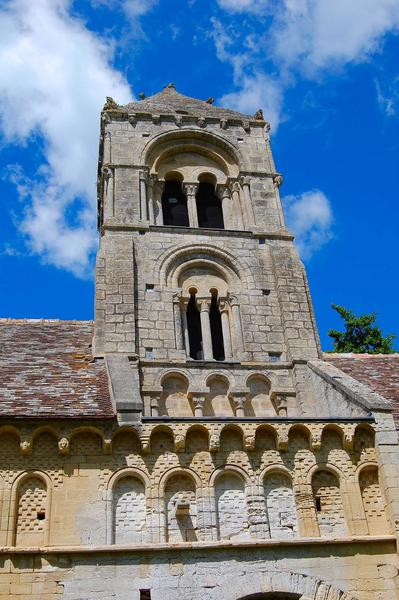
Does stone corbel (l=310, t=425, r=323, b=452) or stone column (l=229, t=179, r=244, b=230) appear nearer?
stone corbel (l=310, t=425, r=323, b=452)

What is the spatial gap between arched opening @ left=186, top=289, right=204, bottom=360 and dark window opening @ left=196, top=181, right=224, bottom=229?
305 centimetres

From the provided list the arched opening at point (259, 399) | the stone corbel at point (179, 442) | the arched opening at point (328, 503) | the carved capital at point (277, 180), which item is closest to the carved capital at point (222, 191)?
the carved capital at point (277, 180)

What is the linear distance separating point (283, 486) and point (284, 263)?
6996mm

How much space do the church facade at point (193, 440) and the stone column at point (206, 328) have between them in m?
0.04

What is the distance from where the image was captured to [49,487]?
36.7 feet

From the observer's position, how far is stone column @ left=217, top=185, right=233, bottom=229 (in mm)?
18872

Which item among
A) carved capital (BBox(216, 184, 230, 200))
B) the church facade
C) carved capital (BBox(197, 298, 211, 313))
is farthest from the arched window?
carved capital (BBox(216, 184, 230, 200))

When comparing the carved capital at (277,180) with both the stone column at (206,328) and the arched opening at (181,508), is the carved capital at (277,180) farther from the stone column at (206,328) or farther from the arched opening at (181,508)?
the arched opening at (181,508)

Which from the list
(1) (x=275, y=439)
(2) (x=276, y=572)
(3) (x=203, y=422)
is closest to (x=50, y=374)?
(3) (x=203, y=422)

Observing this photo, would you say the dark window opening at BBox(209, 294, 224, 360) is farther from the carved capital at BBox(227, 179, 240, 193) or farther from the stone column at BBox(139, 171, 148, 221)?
the carved capital at BBox(227, 179, 240, 193)

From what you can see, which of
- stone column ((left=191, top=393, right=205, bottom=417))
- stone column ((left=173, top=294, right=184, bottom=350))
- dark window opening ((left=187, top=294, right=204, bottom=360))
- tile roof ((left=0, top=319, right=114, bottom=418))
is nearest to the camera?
tile roof ((left=0, top=319, right=114, bottom=418))

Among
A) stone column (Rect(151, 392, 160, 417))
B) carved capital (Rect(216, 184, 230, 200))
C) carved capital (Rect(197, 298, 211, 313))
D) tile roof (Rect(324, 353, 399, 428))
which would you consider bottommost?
stone column (Rect(151, 392, 160, 417))

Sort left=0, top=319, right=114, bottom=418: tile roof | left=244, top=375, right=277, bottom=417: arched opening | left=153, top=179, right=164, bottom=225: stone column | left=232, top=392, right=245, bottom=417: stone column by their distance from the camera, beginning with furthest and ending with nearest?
left=153, top=179, right=164, bottom=225: stone column
left=244, top=375, right=277, bottom=417: arched opening
left=232, top=392, right=245, bottom=417: stone column
left=0, top=319, right=114, bottom=418: tile roof

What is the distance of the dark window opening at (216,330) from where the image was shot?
16.4m
